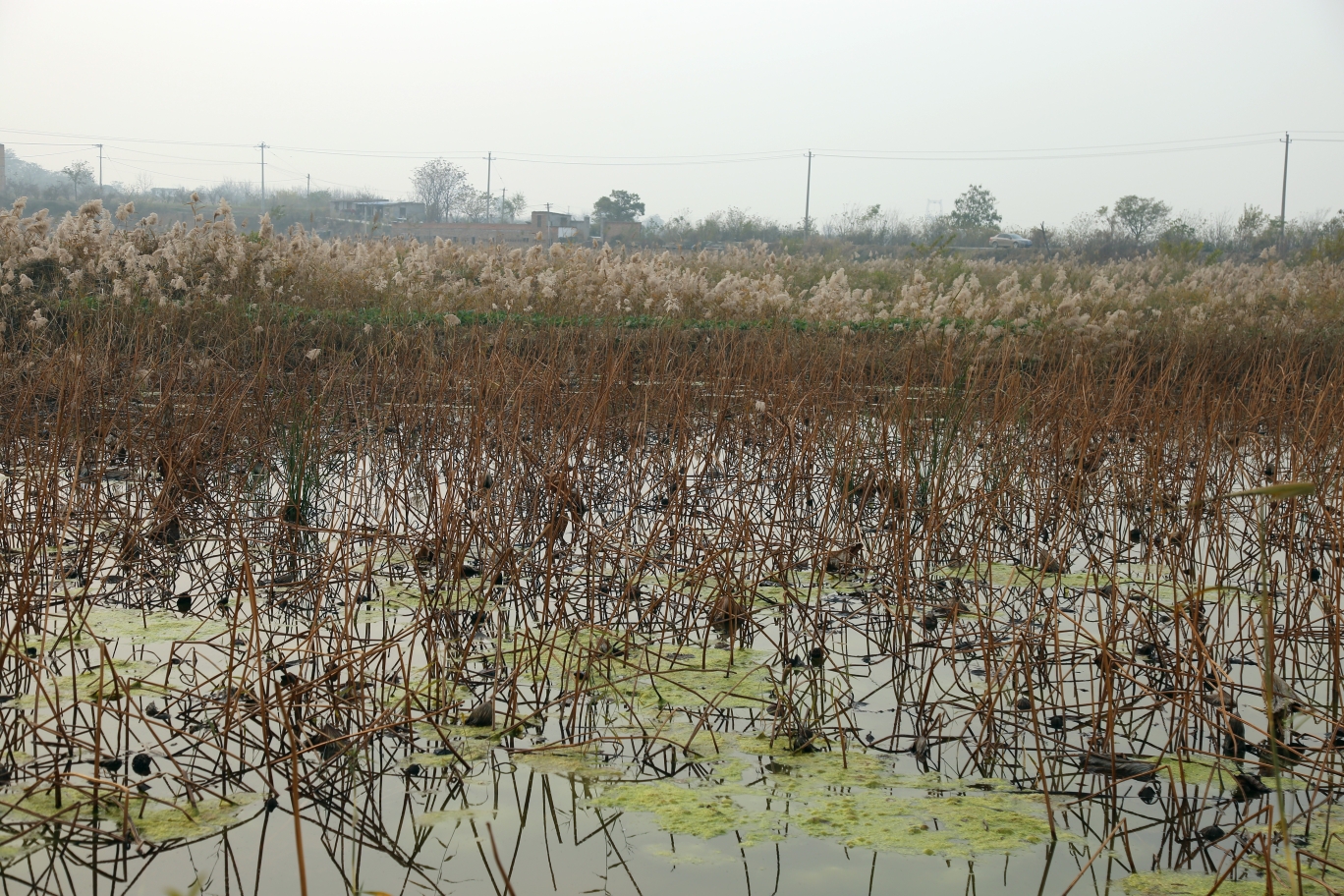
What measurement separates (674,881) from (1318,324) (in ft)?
37.8

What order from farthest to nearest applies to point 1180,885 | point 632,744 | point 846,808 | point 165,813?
1. point 632,744
2. point 846,808
3. point 165,813
4. point 1180,885

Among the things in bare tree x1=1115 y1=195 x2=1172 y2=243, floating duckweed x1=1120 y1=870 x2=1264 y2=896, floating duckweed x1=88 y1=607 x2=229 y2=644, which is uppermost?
bare tree x1=1115 y1=195 x2=1172 y2=243

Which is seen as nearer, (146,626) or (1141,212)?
(146,626)

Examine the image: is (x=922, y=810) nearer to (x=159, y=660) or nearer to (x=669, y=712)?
(x=669, y=712)

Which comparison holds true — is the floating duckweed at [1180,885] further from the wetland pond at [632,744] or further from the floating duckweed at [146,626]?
the floating duckweed at [146,626]

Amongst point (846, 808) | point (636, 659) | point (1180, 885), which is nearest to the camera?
point (1180, 885)

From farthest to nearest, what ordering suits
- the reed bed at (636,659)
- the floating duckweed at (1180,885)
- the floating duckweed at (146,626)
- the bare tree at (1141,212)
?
the bare tree at (1141,212) → the floating duckweed at (146,626) → the reed bed at (636,659) → the floating duckweed at (1180,885)

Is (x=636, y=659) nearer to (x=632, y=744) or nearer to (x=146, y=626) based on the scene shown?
(x=632, y=744)

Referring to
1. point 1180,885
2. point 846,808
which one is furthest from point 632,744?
point 1180,885

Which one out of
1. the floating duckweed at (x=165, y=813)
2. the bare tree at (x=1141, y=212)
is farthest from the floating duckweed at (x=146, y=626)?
the bare tree at (x=1141, y=212)

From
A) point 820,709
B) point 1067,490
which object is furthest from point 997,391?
point 820,709

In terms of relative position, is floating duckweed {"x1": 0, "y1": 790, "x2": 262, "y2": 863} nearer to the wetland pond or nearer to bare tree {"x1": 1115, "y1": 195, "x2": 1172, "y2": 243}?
the wetland pond

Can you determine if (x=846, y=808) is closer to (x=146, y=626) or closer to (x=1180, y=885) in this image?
(x=1180, y=885)

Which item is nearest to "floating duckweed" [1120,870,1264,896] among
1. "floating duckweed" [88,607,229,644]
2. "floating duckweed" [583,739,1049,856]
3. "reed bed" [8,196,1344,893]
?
"reed bed" [8,196,1344,893]
